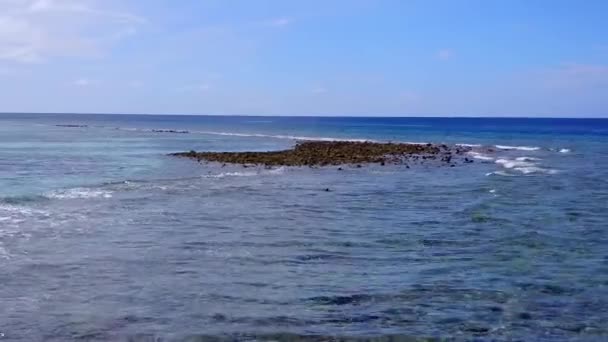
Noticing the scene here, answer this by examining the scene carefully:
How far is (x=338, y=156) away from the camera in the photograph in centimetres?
5244

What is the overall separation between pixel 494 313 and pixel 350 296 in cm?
277

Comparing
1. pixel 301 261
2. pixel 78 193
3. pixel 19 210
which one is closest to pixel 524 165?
pixel 78 193

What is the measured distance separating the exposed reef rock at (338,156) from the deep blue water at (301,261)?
574 inches

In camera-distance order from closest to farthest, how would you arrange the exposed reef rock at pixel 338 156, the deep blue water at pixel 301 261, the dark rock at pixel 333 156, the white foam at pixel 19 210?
the deep blue water at pixel 301 261, the white foam at pixel 19 210, the dark rock at pixel 333 156, the exposed reef rock at pixel 338 156

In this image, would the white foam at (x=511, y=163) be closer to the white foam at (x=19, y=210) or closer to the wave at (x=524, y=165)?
the wave at (x=524, y=165)

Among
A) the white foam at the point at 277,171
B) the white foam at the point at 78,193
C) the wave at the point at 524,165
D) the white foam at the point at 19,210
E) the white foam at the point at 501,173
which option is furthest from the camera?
the wave at the point at 524,165

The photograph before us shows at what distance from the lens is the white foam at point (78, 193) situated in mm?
28906

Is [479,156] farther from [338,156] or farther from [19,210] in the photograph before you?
[19,210]

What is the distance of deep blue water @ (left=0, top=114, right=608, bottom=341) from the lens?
39.3ft

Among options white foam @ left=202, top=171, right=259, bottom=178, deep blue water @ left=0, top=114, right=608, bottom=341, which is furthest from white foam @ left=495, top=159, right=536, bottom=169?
Result: white foam @ left=202, top=171, right=259, bottom=178

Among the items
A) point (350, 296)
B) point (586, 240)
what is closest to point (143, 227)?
point (350, 296)

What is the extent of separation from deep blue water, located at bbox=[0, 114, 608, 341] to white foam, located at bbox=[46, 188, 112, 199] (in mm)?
79

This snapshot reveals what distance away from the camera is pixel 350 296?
13.7 metres

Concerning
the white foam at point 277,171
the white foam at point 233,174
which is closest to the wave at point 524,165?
the white foam at point 277,171
